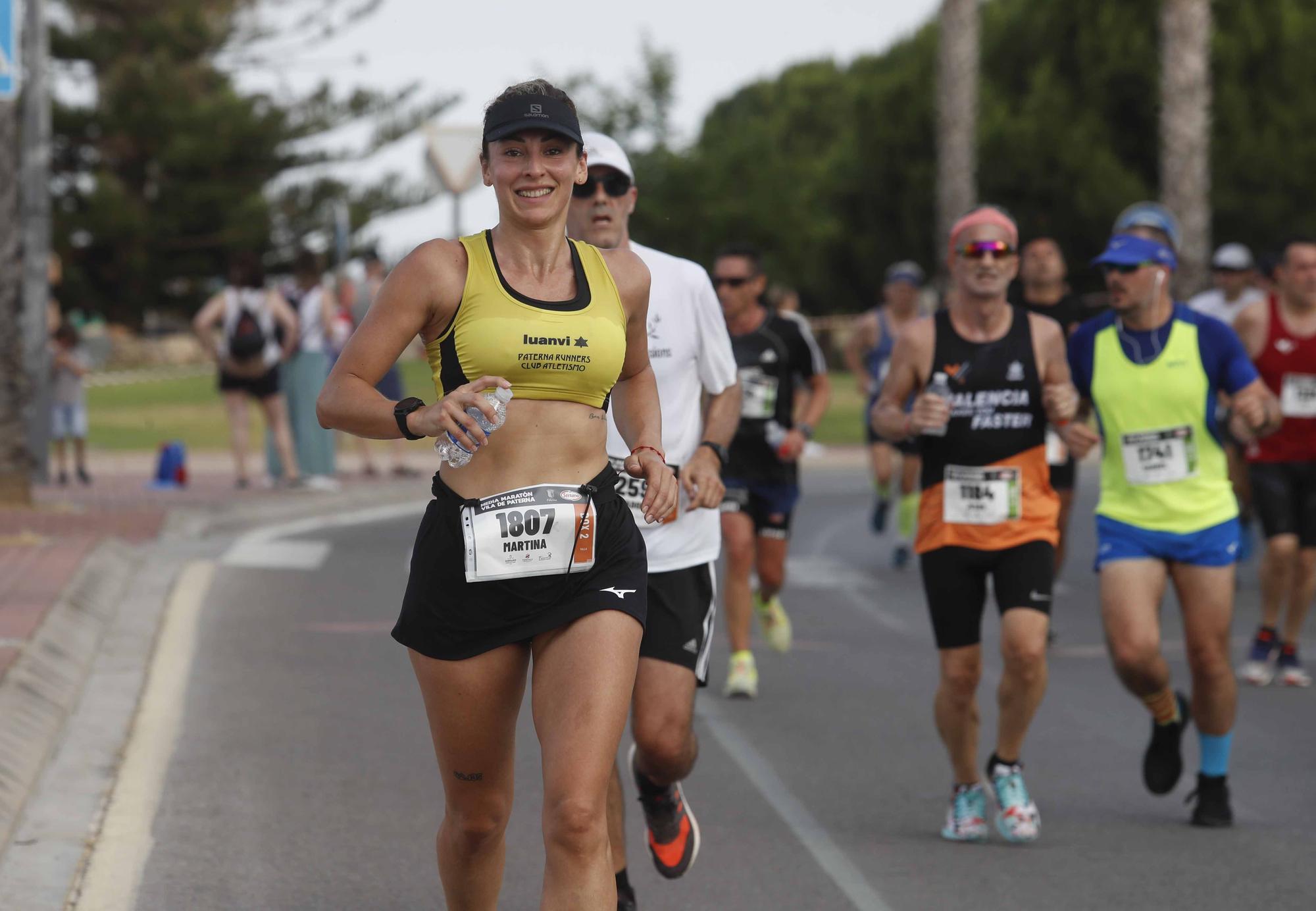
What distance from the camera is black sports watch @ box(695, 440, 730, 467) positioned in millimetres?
5636

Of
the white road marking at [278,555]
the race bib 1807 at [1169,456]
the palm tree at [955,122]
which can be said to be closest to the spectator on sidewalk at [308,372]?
the white road marking at [278,555]

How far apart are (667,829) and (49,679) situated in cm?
382

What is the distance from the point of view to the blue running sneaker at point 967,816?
654cm

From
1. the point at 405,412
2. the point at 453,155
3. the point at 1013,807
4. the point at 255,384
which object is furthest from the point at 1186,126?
the point at 405,412

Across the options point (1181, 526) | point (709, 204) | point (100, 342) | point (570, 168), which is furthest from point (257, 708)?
point (100, 342)

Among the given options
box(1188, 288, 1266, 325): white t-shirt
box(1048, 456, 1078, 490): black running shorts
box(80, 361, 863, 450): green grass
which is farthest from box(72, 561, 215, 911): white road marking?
box(80, 361, 863, 450): green grass

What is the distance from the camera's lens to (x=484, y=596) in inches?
174

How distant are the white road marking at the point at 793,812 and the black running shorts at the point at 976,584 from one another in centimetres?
74

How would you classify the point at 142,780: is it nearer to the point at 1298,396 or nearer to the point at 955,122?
the point at 1298,396

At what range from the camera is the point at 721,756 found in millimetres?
7887

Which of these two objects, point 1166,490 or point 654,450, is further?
point 1166,490

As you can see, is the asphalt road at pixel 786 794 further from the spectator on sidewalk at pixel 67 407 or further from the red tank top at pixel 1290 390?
the spectator on sidewalk at pixel 67 407

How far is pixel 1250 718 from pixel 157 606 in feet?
19.5

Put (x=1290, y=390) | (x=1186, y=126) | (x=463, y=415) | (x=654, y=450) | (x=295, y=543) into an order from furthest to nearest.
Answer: (x=1186, y=126), (x=295, y=543), (x=1290, y=390), (x=654, y=450), (x=463, y=415)
